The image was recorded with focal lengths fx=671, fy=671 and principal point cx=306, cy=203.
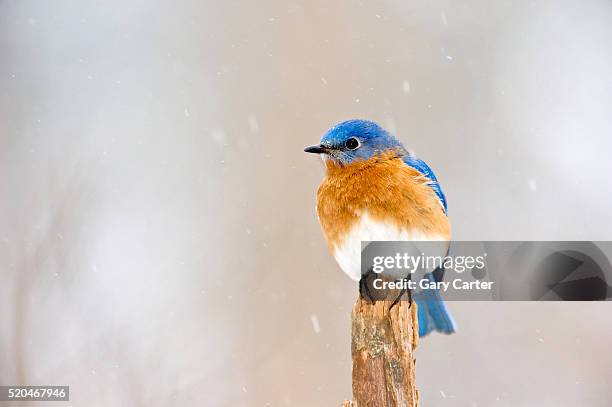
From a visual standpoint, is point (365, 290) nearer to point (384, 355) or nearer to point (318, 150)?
point (384, 355)

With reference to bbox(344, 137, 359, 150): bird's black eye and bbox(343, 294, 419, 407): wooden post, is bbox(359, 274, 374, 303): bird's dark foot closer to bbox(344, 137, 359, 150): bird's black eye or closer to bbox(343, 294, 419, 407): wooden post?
bbox(343, 294, 419, 407): wooden post

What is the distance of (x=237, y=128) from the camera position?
5145 mm

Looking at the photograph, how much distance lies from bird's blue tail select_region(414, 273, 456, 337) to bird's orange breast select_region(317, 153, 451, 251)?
0.22 meters

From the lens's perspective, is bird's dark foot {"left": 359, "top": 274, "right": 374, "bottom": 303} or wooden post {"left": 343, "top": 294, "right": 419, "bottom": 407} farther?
bird's dark foot {"left": 359, "top": 274, "right": 374, "bottom": 303}

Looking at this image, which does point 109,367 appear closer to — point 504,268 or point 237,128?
point 237,128

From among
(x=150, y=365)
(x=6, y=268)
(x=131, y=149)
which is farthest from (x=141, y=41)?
(x=150, y=365)

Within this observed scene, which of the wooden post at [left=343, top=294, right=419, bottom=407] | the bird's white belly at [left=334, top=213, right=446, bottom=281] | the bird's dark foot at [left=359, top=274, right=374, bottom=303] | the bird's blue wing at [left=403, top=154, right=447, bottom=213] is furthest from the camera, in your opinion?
the bird's blue wing at [left=403, top=154, right=447, bottom=213]

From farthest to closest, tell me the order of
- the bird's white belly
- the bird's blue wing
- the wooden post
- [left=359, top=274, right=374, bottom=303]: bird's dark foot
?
the bird's blue wing, the bird's white belly, [left=359, top=274, right=374, bottom=303]: bird's dark foot, the wooden post

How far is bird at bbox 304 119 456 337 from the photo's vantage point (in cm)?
235

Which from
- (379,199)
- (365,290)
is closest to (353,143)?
(379,199)

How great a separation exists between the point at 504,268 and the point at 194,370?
231 centimetres

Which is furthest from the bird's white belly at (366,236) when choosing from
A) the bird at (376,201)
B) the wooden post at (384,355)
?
the wooden post at (384,355)

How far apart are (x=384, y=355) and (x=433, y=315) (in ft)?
1.45

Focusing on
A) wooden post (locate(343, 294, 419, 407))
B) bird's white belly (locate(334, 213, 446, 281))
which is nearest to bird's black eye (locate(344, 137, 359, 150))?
bird's white belly (locate(334, 213, 446, 281))
